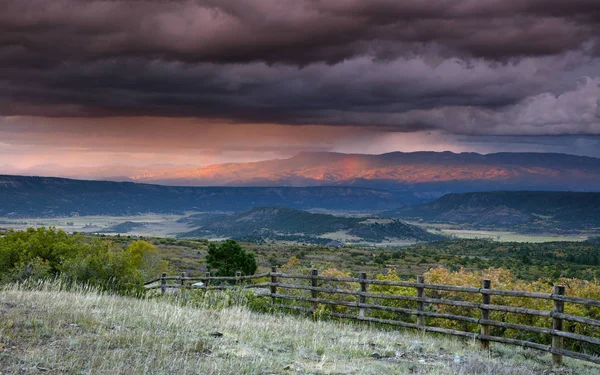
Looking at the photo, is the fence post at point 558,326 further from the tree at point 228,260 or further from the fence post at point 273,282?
the tree at point 228,260

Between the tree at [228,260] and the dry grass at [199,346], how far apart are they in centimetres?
3209

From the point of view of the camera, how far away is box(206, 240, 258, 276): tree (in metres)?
49.1

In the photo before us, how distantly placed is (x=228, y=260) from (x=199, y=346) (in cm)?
3781

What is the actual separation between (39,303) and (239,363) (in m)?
6.80

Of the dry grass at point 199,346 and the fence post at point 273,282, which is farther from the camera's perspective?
the fence post at point 273,282

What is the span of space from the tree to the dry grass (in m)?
32.1

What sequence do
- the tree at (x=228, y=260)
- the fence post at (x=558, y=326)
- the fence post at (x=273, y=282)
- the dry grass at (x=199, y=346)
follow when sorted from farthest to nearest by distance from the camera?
the tree at (x=228, y=260)
the fence post at (x=273, y=282)
the fence post at (x=558, y=326)
the dry grass at (x=199, y=346)

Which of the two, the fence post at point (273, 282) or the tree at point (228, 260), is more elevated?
the fence post at point (273, 282)

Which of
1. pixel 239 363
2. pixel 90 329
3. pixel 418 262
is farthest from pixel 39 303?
pixel 418 262

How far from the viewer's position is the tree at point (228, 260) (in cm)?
4912

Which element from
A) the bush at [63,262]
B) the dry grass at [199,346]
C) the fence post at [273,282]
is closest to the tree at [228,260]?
the bush at [63,262]

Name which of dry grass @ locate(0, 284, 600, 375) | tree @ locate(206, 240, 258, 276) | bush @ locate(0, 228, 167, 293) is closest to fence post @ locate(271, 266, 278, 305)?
dry grass @ locate(0, 284, 600, 375)

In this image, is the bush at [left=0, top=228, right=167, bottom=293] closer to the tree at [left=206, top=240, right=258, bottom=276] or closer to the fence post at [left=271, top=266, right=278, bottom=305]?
the fence post at [left=271, top=266, right=278, bottom=305]

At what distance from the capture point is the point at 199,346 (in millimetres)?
12375
